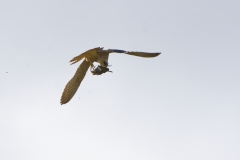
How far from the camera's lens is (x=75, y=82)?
12445 mm

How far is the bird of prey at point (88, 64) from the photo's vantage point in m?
11.6

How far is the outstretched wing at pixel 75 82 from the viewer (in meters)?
12.2

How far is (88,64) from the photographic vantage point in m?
12.3

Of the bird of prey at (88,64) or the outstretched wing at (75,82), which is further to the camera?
the outstretched wing at (75,82)

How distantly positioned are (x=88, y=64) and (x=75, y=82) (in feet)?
1.84

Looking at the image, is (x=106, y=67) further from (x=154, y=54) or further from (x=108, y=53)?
(x=154, y=54)

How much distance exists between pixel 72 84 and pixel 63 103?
649 millimetres

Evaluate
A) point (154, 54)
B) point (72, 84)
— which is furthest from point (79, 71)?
point (154, 54)

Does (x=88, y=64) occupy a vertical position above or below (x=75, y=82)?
above

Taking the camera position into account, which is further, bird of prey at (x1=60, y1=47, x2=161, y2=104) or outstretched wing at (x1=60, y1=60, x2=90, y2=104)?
outstretched wing at (x1=60, y1=60, x2=90, y2=104)

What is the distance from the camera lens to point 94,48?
11.5 metres

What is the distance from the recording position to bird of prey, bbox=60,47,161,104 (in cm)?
1162

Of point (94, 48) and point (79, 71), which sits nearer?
point (94, 48)

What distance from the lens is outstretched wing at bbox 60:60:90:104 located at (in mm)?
12164
